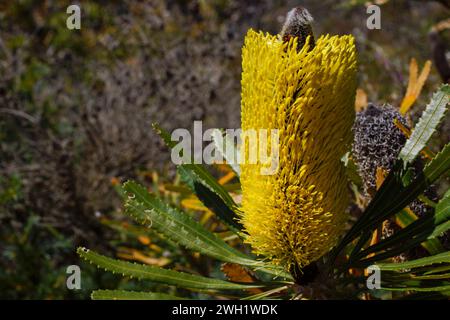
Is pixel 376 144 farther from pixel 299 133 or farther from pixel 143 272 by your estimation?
pixel 143 272

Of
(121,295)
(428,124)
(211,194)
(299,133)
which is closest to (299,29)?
Answer: (299,133)

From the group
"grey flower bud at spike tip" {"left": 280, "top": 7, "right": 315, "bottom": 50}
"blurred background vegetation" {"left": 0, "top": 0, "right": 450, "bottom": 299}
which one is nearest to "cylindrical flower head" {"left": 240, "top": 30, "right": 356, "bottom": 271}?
"grey flower bud at spike tip" {"left": 280, "top": 7, "right": 315, "bottom": 50}

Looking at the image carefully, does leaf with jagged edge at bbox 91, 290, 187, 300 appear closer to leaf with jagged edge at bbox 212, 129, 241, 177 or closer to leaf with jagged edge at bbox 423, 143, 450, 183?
leaf with jagged edge at bbox 212, 129, 241, 177

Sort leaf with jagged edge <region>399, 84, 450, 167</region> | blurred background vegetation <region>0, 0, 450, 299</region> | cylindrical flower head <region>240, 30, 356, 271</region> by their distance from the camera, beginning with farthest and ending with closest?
blurred background vegetation <region>0, 0, 450, 299</region> < leaf with jagged edge <region>399, 84, 450, 167</region> < cylindrical flower head <region>240, 30, 356, 271</region>

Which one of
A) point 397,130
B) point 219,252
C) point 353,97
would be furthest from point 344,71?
point 219,252

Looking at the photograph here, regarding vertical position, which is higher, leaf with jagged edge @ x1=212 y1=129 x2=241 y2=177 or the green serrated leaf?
leaf with jagged edge @ x1=212 y1=129 x2=241 y2=177

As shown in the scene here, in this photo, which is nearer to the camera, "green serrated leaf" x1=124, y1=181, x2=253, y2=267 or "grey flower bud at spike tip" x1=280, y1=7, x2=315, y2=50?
"grey flower bud at spike tip" x1=280, y1=7, x2=315, y2=50

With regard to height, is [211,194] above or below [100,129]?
below
